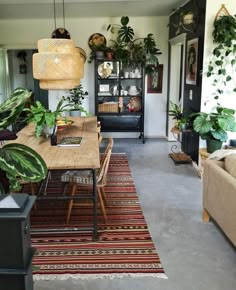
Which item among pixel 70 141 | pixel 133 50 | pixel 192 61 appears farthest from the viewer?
pixel 133 50

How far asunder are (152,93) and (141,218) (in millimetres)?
4504

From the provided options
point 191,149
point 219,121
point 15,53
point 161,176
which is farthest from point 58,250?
point 15,53

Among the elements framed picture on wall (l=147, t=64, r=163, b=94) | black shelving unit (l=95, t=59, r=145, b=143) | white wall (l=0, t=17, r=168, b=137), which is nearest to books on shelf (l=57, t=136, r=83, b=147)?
black shelving unit (l=95, t=59, r=145, b=143)

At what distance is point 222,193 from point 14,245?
2242 mm

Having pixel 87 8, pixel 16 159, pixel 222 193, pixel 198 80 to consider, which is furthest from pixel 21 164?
pixel 87 8

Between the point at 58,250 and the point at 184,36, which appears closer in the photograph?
the point at 58,250

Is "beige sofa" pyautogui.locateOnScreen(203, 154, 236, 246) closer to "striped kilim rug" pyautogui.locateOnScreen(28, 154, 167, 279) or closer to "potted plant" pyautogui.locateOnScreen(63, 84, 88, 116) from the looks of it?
"striped kilim rug" pyautogui.locateOnScreen(28, 154, 167, 279)

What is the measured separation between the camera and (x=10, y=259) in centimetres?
102

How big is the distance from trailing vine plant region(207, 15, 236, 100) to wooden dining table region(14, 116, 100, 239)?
1864mm

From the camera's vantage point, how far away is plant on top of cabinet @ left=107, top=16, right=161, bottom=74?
6852mm

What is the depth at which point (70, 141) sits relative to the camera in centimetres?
360

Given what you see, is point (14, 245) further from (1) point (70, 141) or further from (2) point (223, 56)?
(2) point (223, 56)

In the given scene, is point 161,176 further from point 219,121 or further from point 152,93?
point 152,93

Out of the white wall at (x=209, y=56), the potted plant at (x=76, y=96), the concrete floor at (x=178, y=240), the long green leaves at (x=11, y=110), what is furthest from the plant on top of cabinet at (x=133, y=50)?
the long green leaves at (x=11, y=110)
